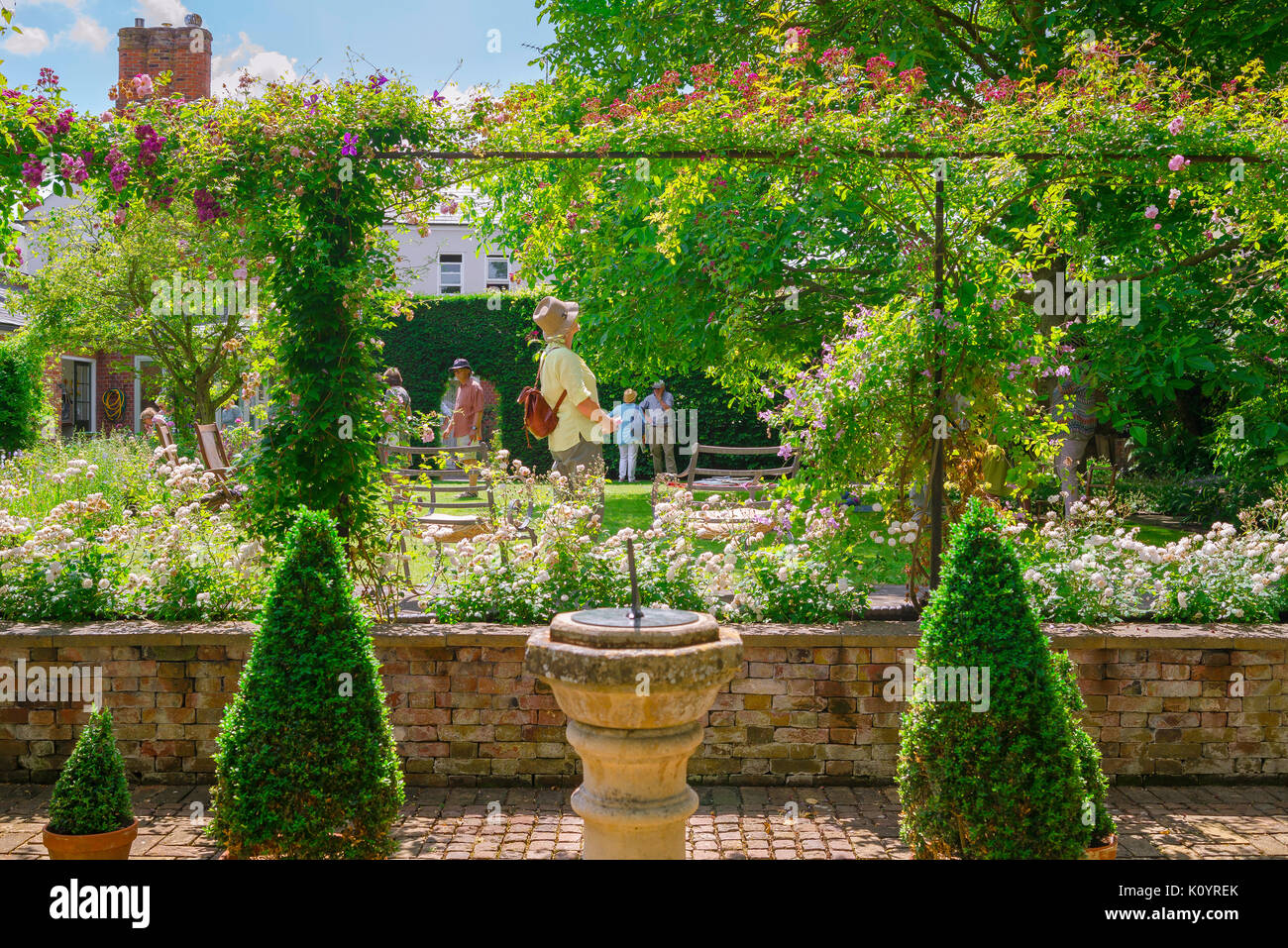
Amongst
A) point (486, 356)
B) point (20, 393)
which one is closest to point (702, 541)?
point (486, 356)

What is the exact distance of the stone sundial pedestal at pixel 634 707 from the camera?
2.85m

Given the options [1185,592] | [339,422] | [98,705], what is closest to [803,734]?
[1185,592]

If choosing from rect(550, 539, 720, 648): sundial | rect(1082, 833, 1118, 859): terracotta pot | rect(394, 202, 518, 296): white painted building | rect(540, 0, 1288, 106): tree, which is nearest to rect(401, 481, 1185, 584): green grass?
rect(1082, 833, 1118, 859): terracotta pot

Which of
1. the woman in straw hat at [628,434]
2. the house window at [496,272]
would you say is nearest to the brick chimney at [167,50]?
the house window at [496,272]

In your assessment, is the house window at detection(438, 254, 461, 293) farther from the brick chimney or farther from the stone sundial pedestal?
the stone sundial pedestal

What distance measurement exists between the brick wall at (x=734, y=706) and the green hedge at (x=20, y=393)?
1467cm

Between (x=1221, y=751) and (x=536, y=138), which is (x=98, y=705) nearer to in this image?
(x=536, y=138)

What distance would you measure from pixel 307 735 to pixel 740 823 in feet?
5.87

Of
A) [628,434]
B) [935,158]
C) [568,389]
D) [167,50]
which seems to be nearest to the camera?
[935,158]

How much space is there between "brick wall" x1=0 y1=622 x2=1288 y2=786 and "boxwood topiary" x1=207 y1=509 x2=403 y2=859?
1.09m

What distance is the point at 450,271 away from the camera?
2938 cm

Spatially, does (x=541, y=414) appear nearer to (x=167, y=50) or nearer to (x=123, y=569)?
(x=123, y=569)

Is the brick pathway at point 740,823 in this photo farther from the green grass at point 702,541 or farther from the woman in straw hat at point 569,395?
the woman in straw hat at point 569,395

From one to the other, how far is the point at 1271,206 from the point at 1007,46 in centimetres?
551
